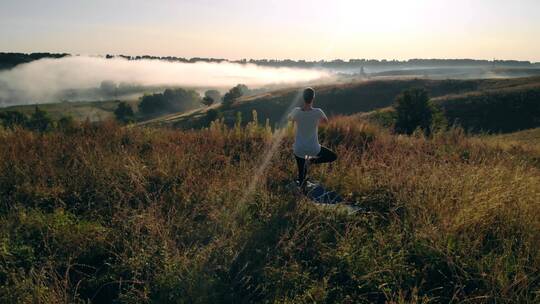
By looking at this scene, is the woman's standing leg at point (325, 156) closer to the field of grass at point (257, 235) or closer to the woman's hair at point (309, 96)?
the field of grass at point (257, 235)

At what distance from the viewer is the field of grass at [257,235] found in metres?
3.51

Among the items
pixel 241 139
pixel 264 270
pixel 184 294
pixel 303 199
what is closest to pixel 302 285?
pixel 264 270

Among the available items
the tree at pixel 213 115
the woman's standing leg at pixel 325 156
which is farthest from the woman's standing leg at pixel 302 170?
the tree at pixel 213 115

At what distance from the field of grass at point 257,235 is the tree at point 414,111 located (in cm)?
2569

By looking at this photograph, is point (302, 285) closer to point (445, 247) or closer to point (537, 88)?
point (445, 247)

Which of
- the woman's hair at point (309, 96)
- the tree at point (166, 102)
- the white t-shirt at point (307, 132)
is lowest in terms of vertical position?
the tree at point (166, 102)

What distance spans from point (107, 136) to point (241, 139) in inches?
134

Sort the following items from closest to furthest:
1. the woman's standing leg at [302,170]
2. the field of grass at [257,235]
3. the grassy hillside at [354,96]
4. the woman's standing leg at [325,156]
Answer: the field of grass at [257,235] → the woman's standing leg at [302,170] → the woman's standing leg at [325,156] → the grassy hillside at [354,96]

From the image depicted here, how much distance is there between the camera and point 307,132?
6434 millimetres

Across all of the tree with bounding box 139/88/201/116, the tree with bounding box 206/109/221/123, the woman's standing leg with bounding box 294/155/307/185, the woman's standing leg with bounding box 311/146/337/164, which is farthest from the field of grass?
the tree with bounding box 139/88/201/116

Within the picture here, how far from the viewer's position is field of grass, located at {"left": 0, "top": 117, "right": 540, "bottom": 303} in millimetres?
3510

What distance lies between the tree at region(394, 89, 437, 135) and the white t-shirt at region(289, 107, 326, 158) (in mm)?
25773

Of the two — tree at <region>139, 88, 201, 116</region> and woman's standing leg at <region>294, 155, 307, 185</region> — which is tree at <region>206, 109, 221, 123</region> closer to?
woman's standing leg at <region>294, 155, 307, 185</region>

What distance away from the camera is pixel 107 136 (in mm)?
9180
